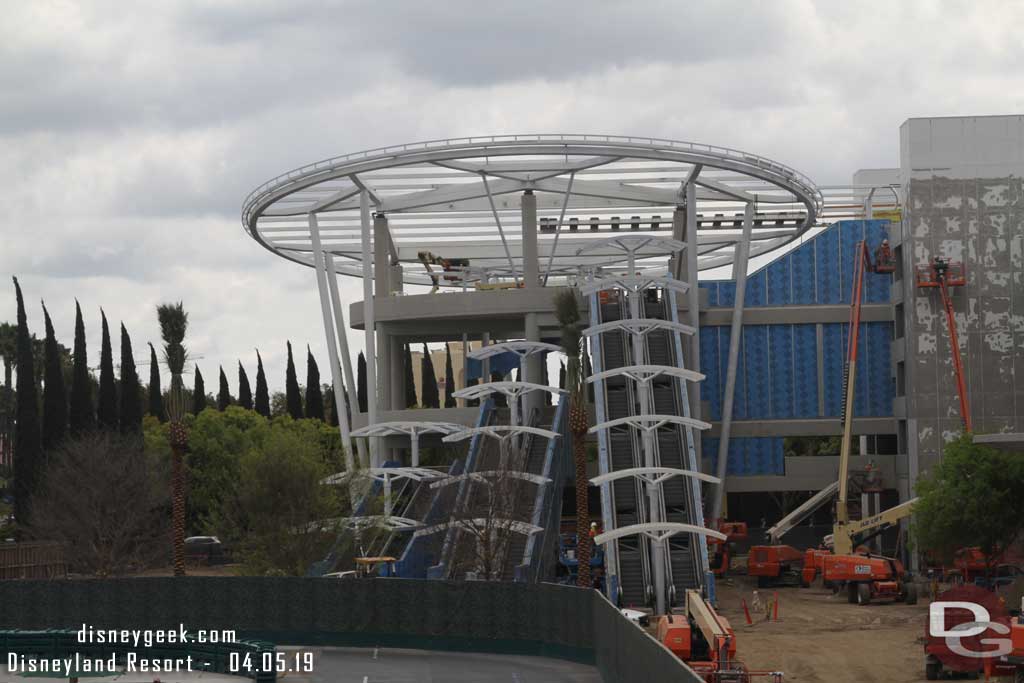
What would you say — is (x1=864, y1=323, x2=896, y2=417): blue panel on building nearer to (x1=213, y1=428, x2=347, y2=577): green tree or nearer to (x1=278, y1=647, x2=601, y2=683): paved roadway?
(x1=213, y1=428, x2=347, y2=577): green tree

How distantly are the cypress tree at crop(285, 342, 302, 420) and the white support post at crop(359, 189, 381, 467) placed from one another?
3211cm

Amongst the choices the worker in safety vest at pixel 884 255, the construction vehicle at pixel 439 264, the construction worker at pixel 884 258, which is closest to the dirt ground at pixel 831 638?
the construction worker at pixel 884 258

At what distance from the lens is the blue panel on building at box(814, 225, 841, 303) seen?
68562 millimetres

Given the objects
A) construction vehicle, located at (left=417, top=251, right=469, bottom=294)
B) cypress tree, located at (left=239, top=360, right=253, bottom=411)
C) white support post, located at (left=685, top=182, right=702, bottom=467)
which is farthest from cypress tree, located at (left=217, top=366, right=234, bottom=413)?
white support post, located at (left=685, top=182, right=702, bottom=467)

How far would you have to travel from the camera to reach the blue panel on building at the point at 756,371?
68.8m

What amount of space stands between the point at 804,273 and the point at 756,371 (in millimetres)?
5377

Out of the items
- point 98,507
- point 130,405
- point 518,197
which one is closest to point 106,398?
point 130,405

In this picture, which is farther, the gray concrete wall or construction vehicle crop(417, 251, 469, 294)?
construction vehicle crop(417, 251, 469, 294)

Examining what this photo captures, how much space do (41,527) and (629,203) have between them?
3311 centimetres

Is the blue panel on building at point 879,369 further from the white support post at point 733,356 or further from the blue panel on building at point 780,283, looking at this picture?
the white support post at point 733,356

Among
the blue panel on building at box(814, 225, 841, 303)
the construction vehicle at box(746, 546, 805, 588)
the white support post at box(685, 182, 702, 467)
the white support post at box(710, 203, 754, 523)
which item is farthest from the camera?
the blue panel on building at box(814, 225, 841, 303)

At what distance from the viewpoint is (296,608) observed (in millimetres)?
38312

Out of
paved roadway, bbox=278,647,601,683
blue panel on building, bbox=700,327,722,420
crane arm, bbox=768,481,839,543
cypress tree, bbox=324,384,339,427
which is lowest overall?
paved roadway, bbox=278,647,601,683

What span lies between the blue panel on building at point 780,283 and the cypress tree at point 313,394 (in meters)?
38.4
